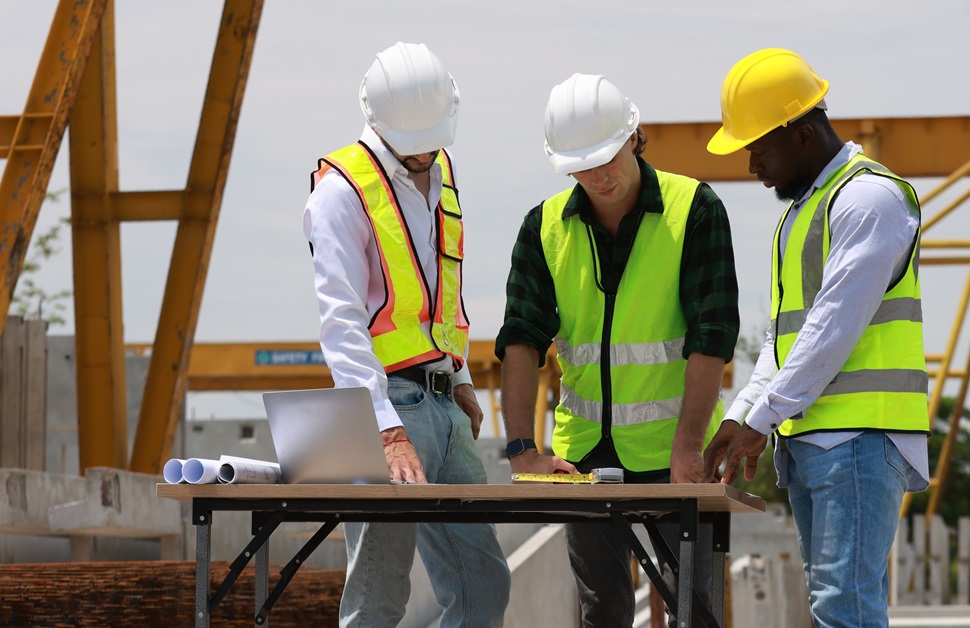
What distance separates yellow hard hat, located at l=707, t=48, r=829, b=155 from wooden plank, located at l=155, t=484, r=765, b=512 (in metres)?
0.97

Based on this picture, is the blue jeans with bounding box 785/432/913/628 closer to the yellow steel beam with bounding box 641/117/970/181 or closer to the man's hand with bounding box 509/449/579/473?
the man's hand with bounding box 509/449/579/473

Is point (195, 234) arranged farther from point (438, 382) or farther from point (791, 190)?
point (791, 190)

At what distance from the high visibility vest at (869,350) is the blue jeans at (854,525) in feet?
0.21

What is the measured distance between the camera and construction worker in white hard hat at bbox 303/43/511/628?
3803 millimetres

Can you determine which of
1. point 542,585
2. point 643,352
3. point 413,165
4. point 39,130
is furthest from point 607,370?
point 39,130

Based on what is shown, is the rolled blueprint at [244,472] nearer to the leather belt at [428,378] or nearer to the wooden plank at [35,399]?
the leather belt at [428,378]

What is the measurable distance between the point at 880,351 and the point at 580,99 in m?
1.19

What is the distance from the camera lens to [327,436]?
3457 millimetres

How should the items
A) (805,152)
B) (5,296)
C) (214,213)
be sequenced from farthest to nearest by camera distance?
(214,213) → (5,296) → (805,152)

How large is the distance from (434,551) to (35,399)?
8.54 m

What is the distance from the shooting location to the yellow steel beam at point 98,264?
480 inches

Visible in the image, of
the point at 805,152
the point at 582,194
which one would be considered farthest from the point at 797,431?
the point at 582,194

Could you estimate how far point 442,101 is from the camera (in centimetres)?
400

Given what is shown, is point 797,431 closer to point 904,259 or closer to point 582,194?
point 904,259
